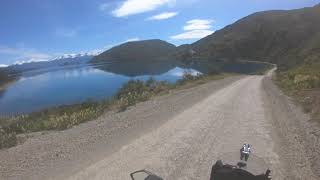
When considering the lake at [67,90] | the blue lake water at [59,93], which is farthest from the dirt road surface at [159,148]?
the blue lake water at [59,93]

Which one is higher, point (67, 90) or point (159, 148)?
point (159, 148)

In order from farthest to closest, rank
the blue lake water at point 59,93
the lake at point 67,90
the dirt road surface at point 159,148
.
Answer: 1. the lake at point 67,90
2. the blue lake water at point 59,93
3. the dirt road surface at point 159,148

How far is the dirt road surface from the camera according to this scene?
395 inches

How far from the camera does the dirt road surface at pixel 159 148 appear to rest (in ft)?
32.9

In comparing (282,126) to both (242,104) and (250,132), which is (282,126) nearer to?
(250,132)

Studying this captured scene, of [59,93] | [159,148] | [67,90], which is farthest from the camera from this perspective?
[67,90]

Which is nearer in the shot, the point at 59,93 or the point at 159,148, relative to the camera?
the point at 159,148

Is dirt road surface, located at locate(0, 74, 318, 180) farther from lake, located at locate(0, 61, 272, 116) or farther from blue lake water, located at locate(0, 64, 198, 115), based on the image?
blue lake water, located at locate(0, 64, 198, 115)

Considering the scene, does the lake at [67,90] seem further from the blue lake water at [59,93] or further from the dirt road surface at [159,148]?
the dirt road surface at [159,148]

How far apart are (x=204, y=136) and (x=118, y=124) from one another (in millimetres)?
4716

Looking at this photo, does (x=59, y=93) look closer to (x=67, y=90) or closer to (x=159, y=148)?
(x=67, y=90)

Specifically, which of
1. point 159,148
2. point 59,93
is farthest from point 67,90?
point 159,148

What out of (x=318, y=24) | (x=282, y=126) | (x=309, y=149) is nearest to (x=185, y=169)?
(x=309, y=149)

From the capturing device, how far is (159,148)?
1228 centimetres
